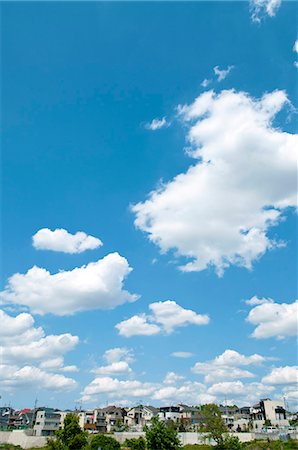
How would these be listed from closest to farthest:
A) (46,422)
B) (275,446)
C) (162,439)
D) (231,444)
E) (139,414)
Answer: (162,439), (231,444), (275,446), (46,422), (139,414)

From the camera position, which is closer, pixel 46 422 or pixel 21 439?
pixel 21 439

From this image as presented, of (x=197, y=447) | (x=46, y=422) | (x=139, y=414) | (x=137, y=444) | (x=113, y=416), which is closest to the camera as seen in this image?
(x=137, y=444)

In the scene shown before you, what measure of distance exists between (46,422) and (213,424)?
37.4m

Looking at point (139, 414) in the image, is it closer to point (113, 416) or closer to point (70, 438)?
point (113, 416)

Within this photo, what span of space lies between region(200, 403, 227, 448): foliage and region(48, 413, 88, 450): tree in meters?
17.1

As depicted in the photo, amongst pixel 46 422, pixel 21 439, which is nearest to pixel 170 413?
pixel 46 422

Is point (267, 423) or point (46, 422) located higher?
point (46, 422)

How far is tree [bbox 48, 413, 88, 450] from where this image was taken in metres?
38.2

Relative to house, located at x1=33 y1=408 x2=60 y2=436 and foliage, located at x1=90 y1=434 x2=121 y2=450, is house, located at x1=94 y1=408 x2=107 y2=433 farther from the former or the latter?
foliage, located at x1=90 y1=434 x2=121 y2=450

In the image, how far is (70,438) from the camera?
3853 cm

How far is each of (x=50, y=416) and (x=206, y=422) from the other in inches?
1430

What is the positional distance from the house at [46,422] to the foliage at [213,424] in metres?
33.5

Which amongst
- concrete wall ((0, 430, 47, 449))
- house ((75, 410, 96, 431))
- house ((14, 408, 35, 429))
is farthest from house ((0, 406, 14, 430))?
concrete wall ((0, 430, 47, 449))

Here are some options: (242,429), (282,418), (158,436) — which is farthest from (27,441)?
(282,418)
